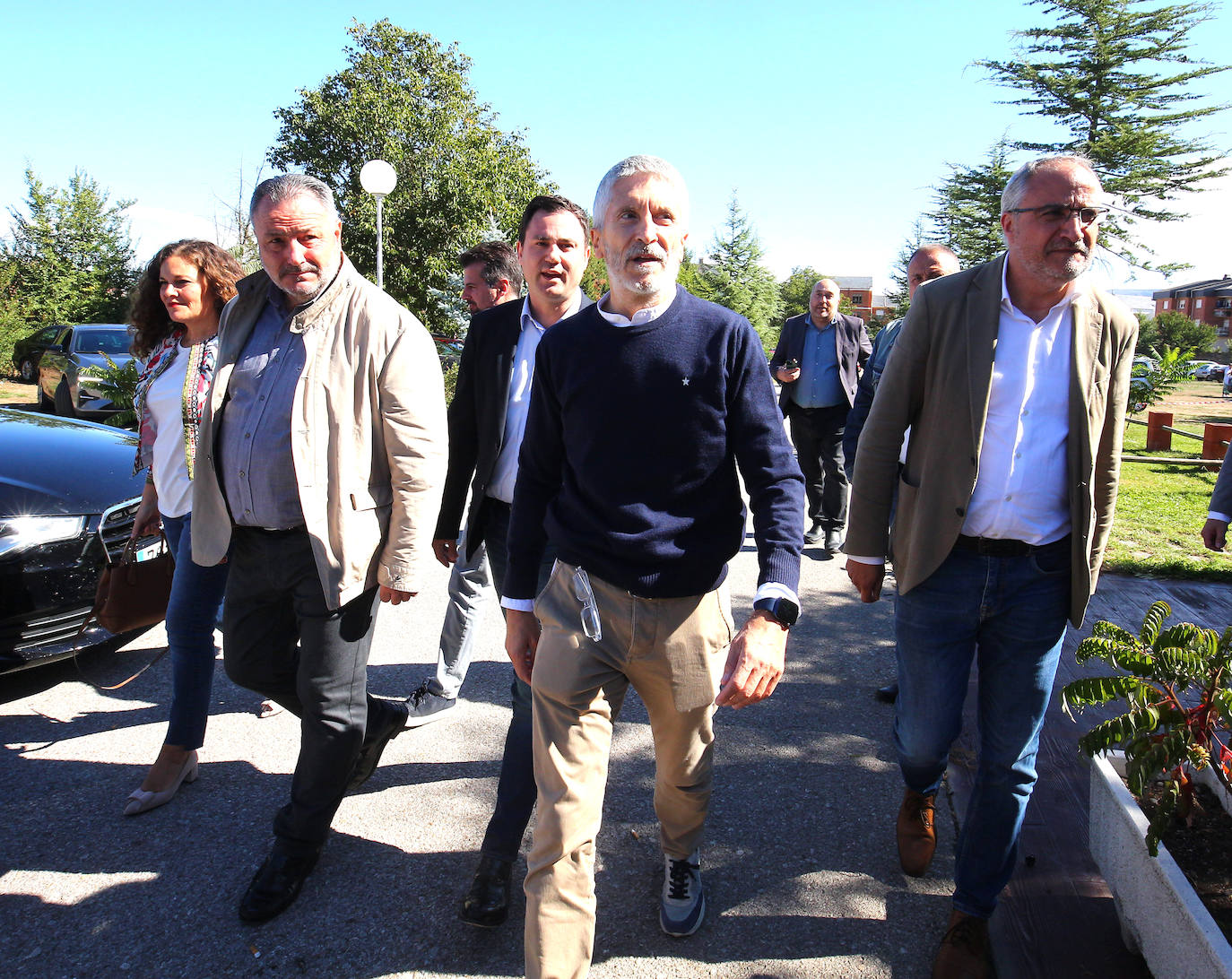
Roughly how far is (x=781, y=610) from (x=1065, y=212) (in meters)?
1.32

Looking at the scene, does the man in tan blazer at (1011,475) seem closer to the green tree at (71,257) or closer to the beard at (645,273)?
the beard at (645,273)

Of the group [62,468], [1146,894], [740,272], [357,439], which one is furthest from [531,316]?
[740,272]

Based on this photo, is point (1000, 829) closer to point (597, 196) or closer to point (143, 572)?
point (597, 196)

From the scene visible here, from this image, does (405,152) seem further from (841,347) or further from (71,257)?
(841,347)

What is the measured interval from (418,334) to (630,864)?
6.22ft

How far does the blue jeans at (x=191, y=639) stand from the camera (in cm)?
331

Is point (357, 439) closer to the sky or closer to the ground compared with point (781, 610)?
closer to the sky

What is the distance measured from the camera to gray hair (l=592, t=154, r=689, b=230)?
2250mm

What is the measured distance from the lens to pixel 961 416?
250 cm

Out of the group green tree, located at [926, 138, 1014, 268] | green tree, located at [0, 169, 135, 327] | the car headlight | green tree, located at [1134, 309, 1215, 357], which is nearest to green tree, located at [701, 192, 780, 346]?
Answer: green tree, located at [926, 138, 1014, 268]

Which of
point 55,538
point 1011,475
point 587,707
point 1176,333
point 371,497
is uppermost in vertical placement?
point 1176,333

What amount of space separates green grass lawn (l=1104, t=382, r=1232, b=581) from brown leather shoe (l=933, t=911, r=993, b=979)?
4940 millimetres

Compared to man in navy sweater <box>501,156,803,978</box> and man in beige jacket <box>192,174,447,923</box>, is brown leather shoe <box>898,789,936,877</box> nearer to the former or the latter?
man in navy sweater <box>501,156,803,978</box>

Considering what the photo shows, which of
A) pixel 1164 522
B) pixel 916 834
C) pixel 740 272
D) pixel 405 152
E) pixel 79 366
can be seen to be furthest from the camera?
pixel 740 272
